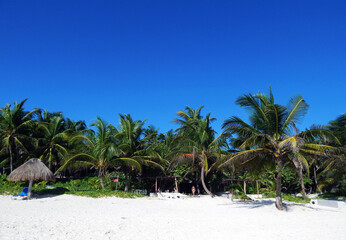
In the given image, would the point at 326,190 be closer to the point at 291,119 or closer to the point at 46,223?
the point at 291,119

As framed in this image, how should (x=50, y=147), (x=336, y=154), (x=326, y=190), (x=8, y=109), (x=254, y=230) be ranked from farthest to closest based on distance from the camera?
(x=326, y=190), (x=50, y=147), (x=8, y=109), (x=336, y=154), (x=254, y=230)

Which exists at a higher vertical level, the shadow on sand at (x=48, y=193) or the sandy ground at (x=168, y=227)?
the shadow on sand at (x=48, y=193)

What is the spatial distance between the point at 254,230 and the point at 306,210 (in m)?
5.04

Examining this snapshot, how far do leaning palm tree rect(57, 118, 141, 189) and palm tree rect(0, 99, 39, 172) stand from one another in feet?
19.1

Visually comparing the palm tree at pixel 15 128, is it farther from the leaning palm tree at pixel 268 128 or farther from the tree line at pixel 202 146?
the leaning palm tree at pixel 268 128

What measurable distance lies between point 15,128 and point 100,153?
856 cm

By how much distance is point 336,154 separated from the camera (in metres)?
9.66

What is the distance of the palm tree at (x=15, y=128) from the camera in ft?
60.8

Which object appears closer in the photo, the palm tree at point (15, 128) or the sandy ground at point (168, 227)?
the sandy ground at point (168, 227)

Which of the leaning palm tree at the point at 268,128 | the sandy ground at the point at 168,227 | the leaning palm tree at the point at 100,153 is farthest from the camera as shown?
the leaning palm tree at the point at 100,153

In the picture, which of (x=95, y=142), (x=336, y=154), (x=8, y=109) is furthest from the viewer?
(x=8, y=109)

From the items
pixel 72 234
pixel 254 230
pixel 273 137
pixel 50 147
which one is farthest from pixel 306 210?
pixel 50 147

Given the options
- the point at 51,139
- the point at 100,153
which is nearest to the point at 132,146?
the point at 100,153

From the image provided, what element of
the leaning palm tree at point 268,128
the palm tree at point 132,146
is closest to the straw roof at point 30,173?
the palm tree at point 132,146
